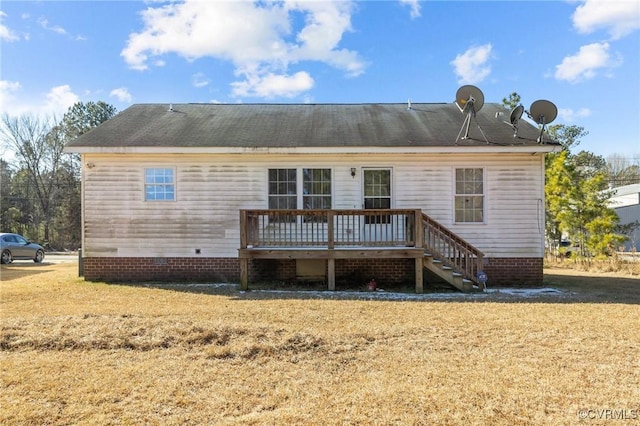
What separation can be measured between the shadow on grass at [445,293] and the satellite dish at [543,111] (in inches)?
170

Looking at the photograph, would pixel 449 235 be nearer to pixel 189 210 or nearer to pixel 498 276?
pixel 498 276

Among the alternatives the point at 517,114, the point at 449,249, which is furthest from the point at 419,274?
the point at 517,114

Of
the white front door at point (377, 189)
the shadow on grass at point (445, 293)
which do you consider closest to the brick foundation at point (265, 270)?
the shadow on grass at point (445, 293)

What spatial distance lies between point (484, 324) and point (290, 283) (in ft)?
17.5

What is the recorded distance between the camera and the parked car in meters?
17.5

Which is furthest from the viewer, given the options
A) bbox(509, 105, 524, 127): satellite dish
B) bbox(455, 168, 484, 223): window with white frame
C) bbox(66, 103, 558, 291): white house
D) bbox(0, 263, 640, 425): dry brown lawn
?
bbox(509, 105, 524, 127): satellite dish

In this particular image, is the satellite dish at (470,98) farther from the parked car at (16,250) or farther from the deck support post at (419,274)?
the parked car at (16,250)

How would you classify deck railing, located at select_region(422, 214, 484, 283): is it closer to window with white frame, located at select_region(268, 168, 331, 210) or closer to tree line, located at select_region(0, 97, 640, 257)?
window with white frame, located at select_region(268, 168, 331, 210)

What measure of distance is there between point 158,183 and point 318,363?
7.90 metres

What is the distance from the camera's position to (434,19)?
1453 cm

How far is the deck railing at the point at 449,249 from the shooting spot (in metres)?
9.40

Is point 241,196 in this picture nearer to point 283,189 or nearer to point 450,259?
point 283,189

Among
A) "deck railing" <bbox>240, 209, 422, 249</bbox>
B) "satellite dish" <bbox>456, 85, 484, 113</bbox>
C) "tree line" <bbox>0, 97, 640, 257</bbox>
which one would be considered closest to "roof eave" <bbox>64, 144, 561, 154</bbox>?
"satellite dish" <bbox>456, 85, 484, 113</bbox>

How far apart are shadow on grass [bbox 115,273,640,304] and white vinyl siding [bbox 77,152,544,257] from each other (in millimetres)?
1107
